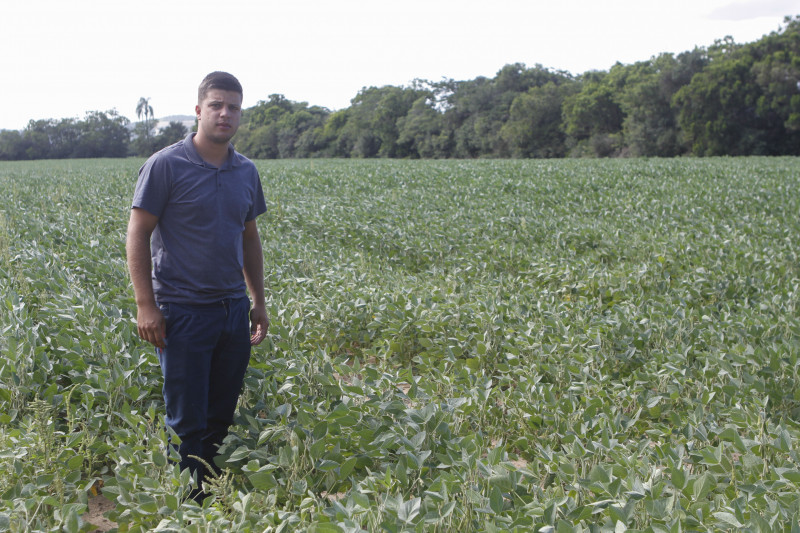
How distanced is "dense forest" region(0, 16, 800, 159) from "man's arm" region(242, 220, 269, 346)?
152 feet

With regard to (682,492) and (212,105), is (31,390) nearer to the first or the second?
(212,105)

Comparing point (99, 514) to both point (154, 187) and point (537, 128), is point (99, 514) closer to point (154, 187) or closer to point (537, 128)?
point (154, 187)

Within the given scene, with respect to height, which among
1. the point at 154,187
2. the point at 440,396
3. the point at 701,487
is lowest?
the point at 440,396

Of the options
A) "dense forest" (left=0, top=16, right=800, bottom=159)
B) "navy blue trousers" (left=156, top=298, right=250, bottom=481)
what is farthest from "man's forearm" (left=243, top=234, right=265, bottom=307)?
"dense forest" (left=0, top=16, right=800, bottom=159)

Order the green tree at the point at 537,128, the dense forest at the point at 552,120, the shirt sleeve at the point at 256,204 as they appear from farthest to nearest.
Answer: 1. the green tree at the point at 537,128
2. the dense forest at the point at 552,120
3. the shirt sleeve at the point at 256,204

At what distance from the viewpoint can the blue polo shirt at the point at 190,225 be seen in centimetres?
282

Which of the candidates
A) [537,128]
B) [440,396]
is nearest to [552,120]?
[537,128]

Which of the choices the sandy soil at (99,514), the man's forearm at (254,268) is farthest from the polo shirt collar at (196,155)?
the sandy soil at (99,514)

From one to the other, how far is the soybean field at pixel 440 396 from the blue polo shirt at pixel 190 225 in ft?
2.17

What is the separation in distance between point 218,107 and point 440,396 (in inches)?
87.1

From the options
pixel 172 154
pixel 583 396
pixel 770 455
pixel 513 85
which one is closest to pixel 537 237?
pixel 583 396

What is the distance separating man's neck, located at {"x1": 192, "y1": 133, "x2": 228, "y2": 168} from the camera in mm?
2926

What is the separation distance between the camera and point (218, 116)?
288 centimetres

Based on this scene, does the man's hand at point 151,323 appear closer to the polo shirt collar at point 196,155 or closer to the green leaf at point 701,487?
the polo shirt collar at point 196,155
